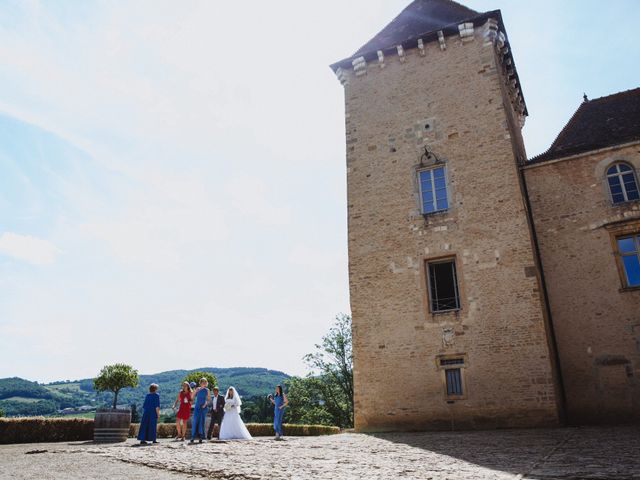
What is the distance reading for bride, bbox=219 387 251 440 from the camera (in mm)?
11914

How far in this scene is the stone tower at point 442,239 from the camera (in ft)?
42.0

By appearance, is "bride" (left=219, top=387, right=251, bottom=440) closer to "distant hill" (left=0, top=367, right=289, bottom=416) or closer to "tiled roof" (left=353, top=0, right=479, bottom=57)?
"tiled roof" (left=353, top=0, right=479, bottom=57)

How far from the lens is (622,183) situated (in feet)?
45.1

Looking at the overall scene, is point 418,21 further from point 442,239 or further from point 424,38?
point 442,239

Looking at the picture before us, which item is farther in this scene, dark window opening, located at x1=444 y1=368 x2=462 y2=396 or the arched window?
the arched window

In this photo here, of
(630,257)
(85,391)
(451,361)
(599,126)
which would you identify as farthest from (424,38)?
(85,391)

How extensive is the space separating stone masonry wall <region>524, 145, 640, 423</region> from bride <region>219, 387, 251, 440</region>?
884 cm

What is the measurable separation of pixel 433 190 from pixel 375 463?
10667 millimetres

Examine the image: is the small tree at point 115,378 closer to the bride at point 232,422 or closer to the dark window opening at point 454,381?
the bride at point 232,422

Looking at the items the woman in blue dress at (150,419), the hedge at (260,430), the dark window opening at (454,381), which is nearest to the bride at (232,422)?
the woman in blue dress at (150,419)

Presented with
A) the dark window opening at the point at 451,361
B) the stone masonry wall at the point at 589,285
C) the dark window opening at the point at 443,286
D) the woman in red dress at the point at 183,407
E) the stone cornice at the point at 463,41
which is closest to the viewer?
the woman in red dress at the point at 183,407

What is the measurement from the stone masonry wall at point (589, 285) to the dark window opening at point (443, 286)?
2678 mm

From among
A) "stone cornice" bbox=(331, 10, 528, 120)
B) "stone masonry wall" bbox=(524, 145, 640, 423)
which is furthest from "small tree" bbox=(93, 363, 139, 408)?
"stone masonry wall" bbox=(524, 145, 640, 423)

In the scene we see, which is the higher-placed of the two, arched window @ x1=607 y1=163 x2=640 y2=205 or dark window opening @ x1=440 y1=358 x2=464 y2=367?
arched window @ x1=607 y1=163 x2=640 y2=205
